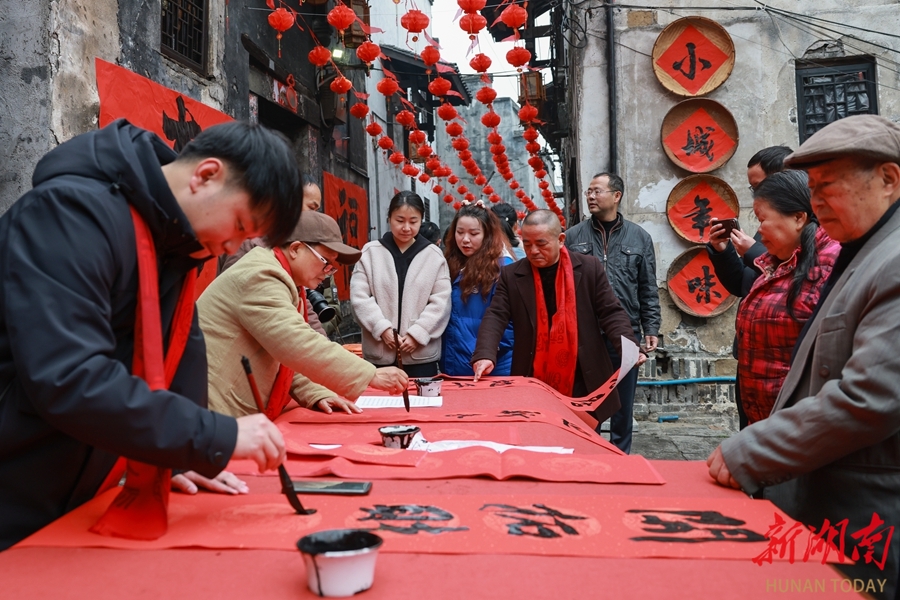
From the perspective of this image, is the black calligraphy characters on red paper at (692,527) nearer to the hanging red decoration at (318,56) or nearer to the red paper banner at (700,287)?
the red paper banner at (700,287)

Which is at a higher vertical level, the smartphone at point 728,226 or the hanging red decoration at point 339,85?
the hanging red decoration at point 339,85

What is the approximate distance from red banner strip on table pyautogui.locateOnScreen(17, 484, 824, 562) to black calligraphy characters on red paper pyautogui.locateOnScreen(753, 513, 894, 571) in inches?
0.4

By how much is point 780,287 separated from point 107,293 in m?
2.18

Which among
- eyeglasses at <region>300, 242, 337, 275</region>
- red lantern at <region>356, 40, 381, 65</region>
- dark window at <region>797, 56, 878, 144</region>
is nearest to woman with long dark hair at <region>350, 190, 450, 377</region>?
eyeglasses at <region>300, 242, 337, 275</region>

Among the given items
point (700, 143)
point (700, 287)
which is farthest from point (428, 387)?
point (700, 143)

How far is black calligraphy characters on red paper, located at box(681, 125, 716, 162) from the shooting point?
22.0ft

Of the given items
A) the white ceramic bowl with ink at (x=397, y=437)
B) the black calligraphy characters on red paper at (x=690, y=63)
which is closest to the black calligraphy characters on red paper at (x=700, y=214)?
the black calligraphy characters on red paper at (x=690, y=63)

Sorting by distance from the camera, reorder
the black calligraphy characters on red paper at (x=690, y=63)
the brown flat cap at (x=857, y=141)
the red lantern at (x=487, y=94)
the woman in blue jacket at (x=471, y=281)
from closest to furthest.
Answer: the brown flat cap at (x=857, y=141), the woman in blue jacket at (x=471, y=281), the black calligraphy characters on red paper at (x=690, y=63), the red lantern at (x=487, y=94)

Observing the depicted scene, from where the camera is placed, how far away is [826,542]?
1.32 metres

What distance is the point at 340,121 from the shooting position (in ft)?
31.3

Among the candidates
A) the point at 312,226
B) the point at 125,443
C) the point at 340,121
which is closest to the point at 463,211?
the point at 312,226

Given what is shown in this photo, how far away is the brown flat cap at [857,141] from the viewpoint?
157 centimetres

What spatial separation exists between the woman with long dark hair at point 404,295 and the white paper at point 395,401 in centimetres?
87

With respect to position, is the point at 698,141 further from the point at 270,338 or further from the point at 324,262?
the point at 270,338
